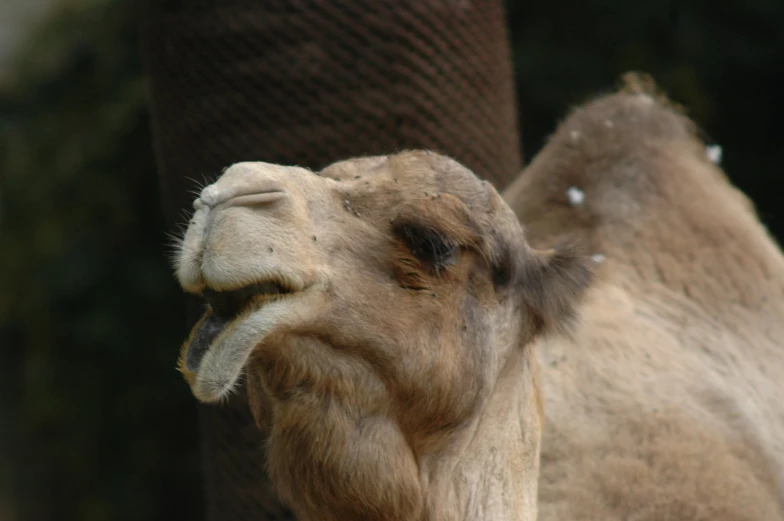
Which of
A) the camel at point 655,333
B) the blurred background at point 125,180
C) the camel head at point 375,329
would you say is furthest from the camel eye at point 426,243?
the blurred background at point 125,180

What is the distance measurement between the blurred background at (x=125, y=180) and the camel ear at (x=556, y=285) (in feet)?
12.2

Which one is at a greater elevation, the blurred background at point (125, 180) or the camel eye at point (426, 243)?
the camel eye at point (426, 243)

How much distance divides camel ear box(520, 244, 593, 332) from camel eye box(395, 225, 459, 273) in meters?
0.31

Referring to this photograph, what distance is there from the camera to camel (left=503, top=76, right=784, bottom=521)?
9.05 feet

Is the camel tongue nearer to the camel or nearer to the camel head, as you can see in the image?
the camel head

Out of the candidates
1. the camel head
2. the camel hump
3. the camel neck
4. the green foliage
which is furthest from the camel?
the green foliage

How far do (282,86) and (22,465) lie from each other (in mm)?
5782

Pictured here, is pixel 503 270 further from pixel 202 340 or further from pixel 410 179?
pixel 202 340

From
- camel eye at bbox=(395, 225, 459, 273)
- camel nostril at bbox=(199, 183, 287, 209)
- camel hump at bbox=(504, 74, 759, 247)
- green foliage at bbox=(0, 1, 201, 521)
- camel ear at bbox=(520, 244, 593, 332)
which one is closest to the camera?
camel nostril at bbox=(199, 183, 287, 209)

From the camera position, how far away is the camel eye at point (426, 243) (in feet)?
6.88

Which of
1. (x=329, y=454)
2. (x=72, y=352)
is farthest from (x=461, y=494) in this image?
(x=72, y=352)

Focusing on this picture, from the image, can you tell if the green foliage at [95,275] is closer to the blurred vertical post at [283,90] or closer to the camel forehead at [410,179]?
the blurred vertical post at [283,90]

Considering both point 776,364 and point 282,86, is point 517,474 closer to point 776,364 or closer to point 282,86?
point 776,364

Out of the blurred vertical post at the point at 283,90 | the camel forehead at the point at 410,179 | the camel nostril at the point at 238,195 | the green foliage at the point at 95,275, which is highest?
the camel forehead at the point at 410,179
